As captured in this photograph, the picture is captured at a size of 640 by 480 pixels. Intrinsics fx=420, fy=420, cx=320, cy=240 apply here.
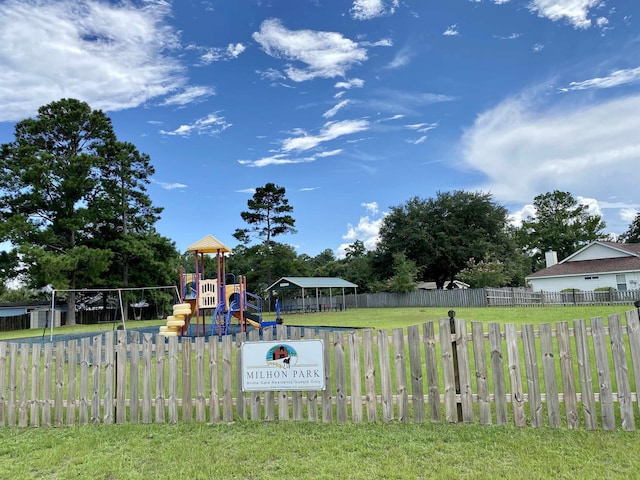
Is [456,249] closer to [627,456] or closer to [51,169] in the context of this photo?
[51,169]

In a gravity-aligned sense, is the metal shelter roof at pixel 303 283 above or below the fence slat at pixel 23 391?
above

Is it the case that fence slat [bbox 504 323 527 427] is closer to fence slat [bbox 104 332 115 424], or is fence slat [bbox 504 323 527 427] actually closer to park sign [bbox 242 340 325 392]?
park sign [bbox 242 340 325 392]

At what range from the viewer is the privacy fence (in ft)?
85.0

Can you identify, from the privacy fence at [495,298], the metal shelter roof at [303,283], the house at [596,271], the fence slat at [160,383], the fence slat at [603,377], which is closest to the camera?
the fence slat at [603,377]

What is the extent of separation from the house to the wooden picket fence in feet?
96.8

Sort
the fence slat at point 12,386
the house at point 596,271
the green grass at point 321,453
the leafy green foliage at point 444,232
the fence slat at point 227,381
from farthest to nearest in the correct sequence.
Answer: the leafy green foliage at point 444,232 → the house at point 596,271 → the fence slat at point 12,386 → the fence slat at point 227,381 → the green grass at point 321,453

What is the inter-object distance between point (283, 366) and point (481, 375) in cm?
213

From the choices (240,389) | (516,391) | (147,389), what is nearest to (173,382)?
(147,389)

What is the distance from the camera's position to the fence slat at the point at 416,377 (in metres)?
4.47

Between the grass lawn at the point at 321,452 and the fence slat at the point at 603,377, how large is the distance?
0.15 m

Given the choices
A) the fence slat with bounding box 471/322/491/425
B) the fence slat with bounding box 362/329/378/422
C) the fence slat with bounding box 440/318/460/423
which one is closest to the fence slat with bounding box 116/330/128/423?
the fence slat with bounding box 362/329/378/422

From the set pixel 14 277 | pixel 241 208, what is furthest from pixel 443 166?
pixel 14 277

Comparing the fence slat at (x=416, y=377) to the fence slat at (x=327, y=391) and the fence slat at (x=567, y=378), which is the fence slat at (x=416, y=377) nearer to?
the fence slat at (x=327, y=391)

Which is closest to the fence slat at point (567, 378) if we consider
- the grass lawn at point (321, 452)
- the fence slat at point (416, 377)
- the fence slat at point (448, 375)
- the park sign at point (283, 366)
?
the grass lawn at point (321, 452)
